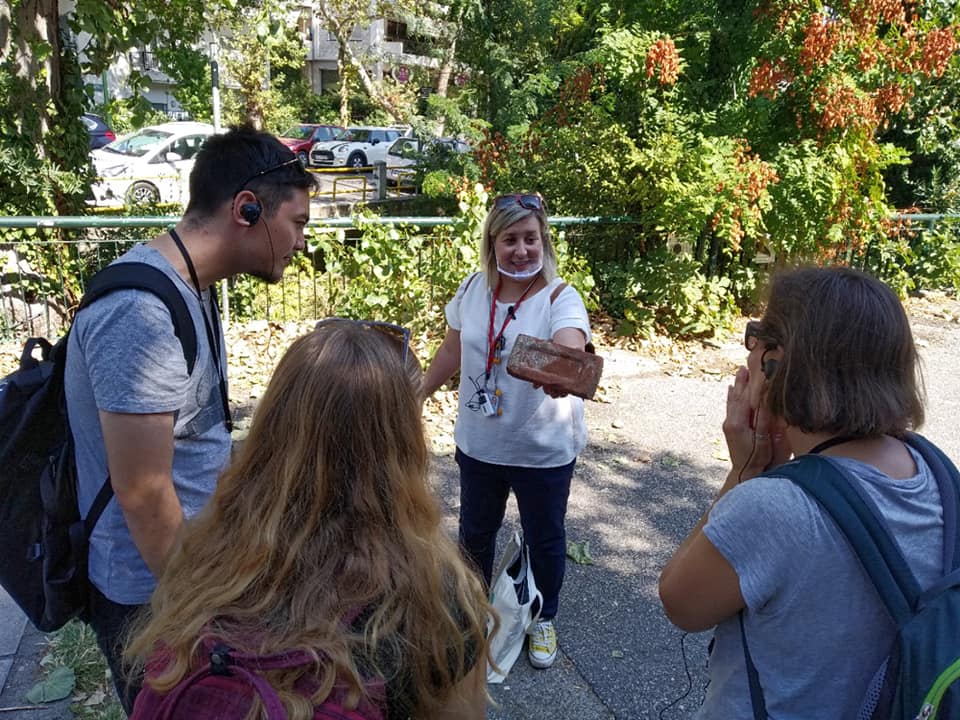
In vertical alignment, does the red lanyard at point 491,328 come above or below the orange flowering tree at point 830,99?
below

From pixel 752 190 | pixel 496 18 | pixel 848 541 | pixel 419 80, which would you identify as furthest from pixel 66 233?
pixel 419 80

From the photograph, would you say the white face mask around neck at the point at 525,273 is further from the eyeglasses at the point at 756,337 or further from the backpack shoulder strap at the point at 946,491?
the backpack shoulder strap at the point at 946,491

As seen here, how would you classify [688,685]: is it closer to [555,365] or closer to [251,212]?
[555,365]

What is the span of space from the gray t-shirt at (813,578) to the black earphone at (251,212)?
1200 mm

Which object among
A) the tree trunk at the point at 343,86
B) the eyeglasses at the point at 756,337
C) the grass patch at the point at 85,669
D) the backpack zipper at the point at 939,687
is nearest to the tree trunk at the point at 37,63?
the grass patch at the point at 85,669

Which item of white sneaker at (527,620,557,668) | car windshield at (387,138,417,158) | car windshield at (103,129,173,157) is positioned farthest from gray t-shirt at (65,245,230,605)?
car windshield at (103,129,173,157)

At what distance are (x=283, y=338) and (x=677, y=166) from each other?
3824mm

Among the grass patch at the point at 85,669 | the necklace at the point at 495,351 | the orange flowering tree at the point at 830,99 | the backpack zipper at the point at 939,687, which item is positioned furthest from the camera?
the orange flowering tree at the point at 830,99

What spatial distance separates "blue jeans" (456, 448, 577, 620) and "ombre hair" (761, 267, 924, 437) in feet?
4.74

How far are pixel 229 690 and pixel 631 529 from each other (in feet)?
10.7

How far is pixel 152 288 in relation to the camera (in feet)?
5.17

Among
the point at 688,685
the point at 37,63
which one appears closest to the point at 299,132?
the point at 37,63

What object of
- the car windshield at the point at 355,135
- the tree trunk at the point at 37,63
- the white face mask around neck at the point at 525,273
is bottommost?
the white face mask around neck at the point at 525,273

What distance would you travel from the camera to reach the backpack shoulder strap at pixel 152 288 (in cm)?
157
